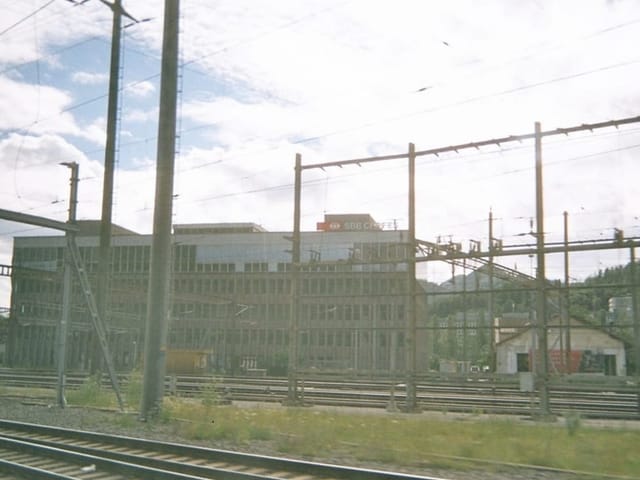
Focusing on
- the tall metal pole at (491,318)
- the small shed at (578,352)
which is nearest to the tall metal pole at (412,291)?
the tall metal pole at (491,318)

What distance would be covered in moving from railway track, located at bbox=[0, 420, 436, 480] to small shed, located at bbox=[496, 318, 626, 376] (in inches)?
1179

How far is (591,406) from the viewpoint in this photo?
2364 centimetres

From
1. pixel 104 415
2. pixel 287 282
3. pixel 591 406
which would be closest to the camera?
pixel 104 415

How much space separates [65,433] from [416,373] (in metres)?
12.1

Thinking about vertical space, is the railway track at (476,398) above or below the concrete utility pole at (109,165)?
below

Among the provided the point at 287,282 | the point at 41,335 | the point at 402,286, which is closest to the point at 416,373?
the point at 402,286

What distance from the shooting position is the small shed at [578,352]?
1688 inches

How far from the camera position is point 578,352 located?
49.9 m

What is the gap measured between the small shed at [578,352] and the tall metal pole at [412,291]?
17121 mm

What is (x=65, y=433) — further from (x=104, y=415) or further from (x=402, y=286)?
(x=402, y=286)

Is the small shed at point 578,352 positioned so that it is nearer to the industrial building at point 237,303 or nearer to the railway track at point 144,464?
the industrial building at point 237,303

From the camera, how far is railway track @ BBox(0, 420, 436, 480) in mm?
10516

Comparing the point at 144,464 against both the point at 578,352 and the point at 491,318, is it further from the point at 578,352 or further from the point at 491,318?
the point at 578,352

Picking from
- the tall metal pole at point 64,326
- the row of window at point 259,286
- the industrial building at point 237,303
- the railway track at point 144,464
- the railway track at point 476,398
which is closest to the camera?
the railway track at point 144,464
